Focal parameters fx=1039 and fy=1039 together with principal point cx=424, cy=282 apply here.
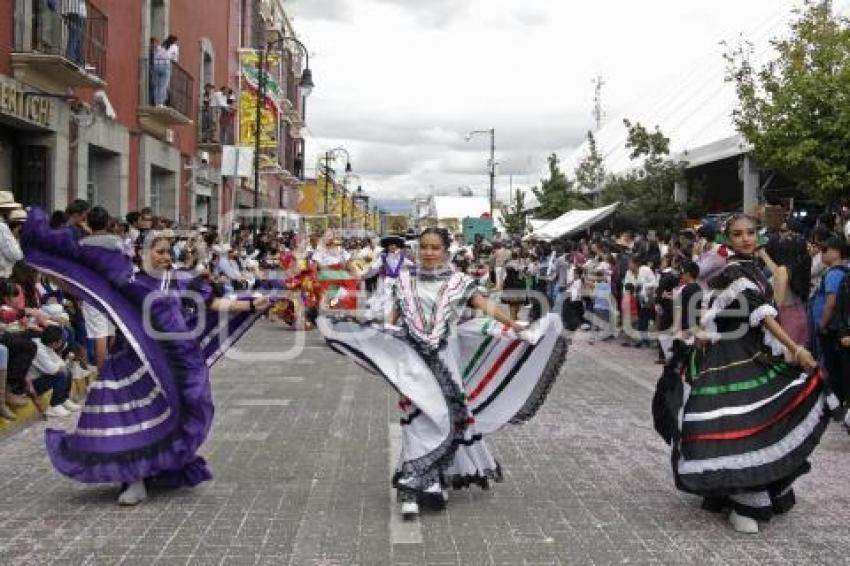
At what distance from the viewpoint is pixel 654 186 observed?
93.5 ft

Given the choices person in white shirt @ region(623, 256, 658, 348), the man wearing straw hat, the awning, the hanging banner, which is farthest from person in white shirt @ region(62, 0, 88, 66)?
the awning

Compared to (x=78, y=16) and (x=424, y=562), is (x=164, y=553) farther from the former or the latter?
(x=78, y=16)

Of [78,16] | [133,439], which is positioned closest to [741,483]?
[133,439]

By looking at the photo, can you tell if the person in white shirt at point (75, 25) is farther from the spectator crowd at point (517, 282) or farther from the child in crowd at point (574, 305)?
the child in crowd at point (574, 305)

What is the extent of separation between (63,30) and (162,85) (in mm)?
5662

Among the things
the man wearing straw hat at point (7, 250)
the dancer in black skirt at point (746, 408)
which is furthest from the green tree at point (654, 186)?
the dancer in black skirt at point (746, 408)

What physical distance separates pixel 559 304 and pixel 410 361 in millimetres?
14558

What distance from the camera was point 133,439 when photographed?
5961 mm

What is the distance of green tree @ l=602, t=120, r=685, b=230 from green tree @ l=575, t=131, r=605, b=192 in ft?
32.9

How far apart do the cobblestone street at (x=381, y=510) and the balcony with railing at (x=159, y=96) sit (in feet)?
43.5

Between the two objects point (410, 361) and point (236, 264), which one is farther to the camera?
point (236, 264)

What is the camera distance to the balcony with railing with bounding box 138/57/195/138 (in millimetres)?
20781

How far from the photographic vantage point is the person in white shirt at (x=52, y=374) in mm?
8828

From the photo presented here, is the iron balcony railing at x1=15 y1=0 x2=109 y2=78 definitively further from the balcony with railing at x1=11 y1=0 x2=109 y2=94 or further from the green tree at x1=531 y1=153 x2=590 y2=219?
the green tree at x1=531 y1=153 x2=590 y2=219
